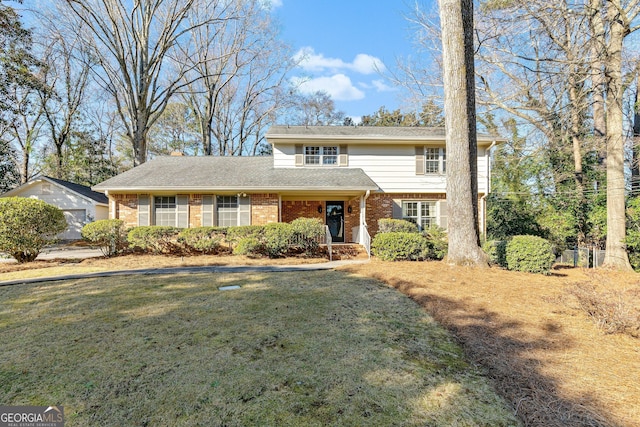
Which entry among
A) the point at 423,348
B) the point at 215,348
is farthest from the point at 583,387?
the point at 215,348

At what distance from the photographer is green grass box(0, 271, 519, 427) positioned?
86.3 inches

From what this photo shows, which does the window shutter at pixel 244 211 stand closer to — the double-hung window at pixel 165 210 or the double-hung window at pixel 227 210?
the double-hung window at pixel 227 210

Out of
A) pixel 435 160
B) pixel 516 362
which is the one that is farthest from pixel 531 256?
pixel 435 160

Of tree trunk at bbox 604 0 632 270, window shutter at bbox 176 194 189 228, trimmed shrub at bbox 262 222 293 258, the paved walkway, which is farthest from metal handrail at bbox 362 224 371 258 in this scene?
tree trunk at bbox 604 0 632 270

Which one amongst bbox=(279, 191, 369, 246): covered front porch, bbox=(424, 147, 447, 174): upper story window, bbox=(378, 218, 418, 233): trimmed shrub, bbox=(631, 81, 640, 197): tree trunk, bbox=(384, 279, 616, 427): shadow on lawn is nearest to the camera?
bbox=(384, 279, 616, 427): shadow on lawn

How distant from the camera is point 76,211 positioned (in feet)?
55.4

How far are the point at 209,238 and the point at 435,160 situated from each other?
1019 centimetres

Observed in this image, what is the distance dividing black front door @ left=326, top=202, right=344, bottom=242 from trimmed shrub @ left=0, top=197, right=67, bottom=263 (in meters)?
10.1

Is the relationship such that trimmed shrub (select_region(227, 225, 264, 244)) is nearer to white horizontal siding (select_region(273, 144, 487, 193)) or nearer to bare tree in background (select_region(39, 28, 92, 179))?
white horizontal siding (select_region(273, 144, 487, 193))

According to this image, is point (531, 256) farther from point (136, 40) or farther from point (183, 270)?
point (136, 40)

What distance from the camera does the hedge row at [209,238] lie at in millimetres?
10016

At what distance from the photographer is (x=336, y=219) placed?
546 inches

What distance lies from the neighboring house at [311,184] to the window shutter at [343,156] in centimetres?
4

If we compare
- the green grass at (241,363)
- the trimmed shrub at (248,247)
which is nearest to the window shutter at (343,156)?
the trimmed shrub at (248,247)
